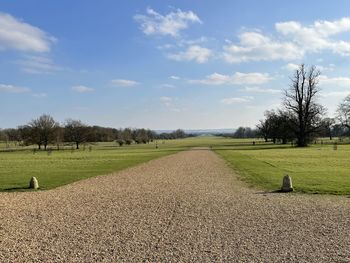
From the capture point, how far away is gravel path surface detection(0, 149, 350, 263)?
323 inches

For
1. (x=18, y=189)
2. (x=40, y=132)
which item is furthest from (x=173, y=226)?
(x=40, y=132)

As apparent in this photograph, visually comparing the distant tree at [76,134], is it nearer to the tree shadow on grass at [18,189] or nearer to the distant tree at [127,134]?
the distant tree at [127,134]

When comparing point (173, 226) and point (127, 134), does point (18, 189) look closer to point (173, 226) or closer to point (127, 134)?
point (173, 226)

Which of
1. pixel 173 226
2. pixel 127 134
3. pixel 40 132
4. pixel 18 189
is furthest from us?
pixel 127 134

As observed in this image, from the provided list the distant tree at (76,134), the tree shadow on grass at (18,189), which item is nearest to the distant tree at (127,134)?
the distant tree at (76,134)

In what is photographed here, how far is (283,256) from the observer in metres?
7.96

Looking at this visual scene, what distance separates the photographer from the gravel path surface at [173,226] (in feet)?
26.9

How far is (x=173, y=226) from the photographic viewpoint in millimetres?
10688

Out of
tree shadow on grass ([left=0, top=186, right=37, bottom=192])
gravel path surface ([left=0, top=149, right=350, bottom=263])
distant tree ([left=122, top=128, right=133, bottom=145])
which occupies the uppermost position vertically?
distant tree ([left=122, top=128, right=133, bottom=145])

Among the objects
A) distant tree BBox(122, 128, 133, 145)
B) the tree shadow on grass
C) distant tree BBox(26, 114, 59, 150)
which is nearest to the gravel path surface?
the tree shadow on grass

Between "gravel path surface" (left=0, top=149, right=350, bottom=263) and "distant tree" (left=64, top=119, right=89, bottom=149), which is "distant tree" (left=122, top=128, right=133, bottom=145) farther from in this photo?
"gravel path surface" (left=0, top=149, right=350, bottom=263)

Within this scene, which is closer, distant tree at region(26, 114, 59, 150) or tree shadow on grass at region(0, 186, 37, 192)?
tree shadow on grass at region(0, 186, 37, 192)

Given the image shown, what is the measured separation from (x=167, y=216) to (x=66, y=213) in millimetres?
3080

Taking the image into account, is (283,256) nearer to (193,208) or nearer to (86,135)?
(193,208)
